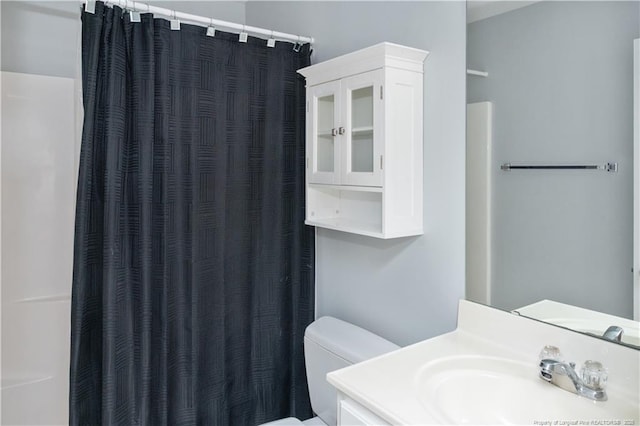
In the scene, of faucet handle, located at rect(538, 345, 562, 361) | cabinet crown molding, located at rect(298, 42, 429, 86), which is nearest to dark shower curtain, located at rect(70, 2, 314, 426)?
cabinet crown molding, located at rect(298, 42, 429, 86)

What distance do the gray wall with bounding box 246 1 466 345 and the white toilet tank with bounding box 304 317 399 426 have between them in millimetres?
124

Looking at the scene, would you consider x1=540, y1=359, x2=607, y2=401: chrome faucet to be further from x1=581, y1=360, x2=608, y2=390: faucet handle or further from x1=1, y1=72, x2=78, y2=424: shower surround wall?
x1=1, y1=72, x2=78, y2=424: shower surround wall

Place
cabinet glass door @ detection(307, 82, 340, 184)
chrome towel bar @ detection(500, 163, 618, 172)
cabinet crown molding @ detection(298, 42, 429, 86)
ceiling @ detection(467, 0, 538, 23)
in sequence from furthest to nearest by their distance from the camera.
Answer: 1. cabinet glass door @ detection(307, 82, 340, 184)
2. cabinet crown molding @ detection(298, 42, 429, 86)
3. ceiling @ detection(467, 0, 538, 23)
4. chrome towel bar @ detection(500, 163, 618, 172)

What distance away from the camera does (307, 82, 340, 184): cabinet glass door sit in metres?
1.81

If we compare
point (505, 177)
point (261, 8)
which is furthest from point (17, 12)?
point (505, 177)

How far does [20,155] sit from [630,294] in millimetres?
2490

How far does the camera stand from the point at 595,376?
1.08 m

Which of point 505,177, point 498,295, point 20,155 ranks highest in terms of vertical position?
point 20,155

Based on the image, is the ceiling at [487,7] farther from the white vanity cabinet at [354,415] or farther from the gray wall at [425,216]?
the white vanity cabinet at [354,415]

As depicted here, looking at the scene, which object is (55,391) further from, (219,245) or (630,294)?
(630,294)

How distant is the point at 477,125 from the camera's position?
1.44 metres

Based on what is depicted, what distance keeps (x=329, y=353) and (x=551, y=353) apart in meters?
0.79

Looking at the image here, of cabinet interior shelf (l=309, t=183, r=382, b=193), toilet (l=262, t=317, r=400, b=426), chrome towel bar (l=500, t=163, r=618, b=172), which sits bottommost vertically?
toilet (l=262, t=317, r=400, b=426)

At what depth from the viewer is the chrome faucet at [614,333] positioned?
1.12m
